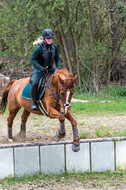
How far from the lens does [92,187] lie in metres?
3.91

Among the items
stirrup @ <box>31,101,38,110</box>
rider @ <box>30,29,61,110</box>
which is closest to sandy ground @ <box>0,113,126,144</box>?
stirrup @ <box>31,101,38,110</box>

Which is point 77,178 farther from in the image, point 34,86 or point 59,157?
point 34,86

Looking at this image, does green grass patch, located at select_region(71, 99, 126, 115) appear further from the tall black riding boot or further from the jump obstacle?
the tall black riding boot

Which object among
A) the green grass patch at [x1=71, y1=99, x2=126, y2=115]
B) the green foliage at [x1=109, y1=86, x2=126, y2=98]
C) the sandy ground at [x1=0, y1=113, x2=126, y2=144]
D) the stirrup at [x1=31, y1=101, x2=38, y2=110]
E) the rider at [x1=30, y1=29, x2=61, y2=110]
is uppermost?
the rider at [x1=30, y1=29, x2=61, y2=110]

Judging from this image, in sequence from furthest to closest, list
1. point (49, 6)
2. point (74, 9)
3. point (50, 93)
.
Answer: point (74, 9), point (49, 6), point (50, 93)

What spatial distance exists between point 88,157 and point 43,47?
1976mm

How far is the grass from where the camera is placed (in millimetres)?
4105

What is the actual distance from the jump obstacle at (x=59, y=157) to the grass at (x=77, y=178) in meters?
0.09

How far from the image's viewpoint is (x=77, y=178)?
4.23 metres

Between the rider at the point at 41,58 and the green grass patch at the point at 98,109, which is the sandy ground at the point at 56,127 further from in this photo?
the rider at the point at 41,58

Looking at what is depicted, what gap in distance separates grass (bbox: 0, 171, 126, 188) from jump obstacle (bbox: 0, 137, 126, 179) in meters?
0.09

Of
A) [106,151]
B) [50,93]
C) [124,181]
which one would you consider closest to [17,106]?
[50,93]

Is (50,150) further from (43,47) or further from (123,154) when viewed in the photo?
(43,47)

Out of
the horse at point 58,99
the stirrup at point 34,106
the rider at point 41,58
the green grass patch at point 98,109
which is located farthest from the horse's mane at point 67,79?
the green grass patch at point 98,109
